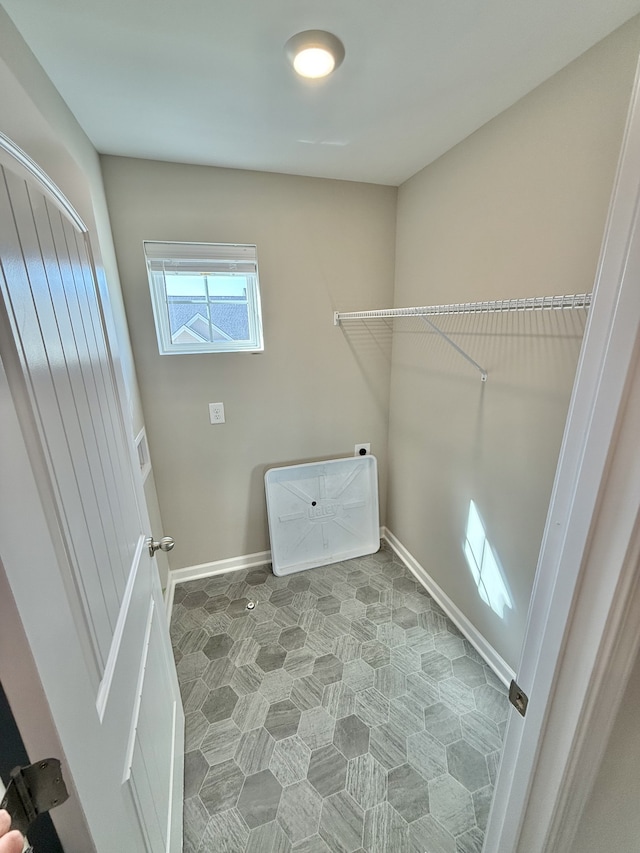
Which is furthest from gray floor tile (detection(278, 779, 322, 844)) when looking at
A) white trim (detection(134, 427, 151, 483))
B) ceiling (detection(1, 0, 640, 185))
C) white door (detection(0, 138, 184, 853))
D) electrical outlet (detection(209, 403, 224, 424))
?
ceiling (detection(1, 0, 640, 185))

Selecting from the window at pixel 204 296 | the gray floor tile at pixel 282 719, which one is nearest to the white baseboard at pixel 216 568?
the gray floor tile at pixel 282 719

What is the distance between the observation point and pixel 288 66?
1.09 m

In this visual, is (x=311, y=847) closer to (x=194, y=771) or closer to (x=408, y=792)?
(x=408, y=792)

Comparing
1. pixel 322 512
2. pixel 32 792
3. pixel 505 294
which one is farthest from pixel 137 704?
pixel 505 294

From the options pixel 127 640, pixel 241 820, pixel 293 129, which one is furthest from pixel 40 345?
pixel 241 820

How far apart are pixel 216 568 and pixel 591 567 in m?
2.24

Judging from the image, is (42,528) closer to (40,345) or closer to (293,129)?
(40,345)

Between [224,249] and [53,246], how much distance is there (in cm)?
139

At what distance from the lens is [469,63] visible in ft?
3.58

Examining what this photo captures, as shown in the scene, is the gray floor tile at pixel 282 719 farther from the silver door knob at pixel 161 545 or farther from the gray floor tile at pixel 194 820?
the silver door knob at pixel 161 545

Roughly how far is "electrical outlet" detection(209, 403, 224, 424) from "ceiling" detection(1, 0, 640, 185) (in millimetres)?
1252

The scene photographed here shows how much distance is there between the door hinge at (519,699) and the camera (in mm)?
678

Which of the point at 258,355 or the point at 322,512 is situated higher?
the point at 258,355

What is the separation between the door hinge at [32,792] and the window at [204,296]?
1.78m
